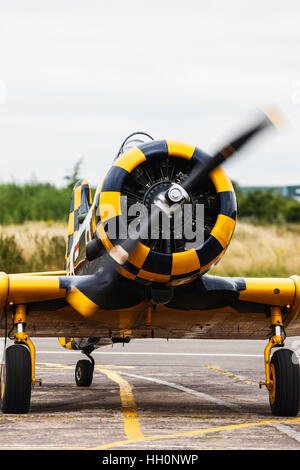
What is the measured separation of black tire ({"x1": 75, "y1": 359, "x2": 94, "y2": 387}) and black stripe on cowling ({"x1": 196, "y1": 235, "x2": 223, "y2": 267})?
14.3 ft

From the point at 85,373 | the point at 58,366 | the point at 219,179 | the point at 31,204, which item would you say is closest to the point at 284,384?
the point at 219,179

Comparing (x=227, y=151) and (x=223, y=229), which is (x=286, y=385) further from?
(x=227, y=151)

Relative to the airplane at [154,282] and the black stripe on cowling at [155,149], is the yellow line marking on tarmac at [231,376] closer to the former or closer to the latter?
the airplane at [154,282]

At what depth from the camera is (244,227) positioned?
1503 inches

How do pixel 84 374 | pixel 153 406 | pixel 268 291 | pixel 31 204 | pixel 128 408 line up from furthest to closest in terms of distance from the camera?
pixel 31 204, pixel 84 374, pixel 153 406, pixel 128 408, pixel 268 291

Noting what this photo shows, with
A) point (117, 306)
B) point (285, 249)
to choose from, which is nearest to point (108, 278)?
point (117, 306)

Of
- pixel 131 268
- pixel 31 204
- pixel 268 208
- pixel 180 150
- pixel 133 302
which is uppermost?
pixel 268 208

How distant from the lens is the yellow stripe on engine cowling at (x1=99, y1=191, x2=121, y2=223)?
315 inches

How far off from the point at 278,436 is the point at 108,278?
2.34 metres

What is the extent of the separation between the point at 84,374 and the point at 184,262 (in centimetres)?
442

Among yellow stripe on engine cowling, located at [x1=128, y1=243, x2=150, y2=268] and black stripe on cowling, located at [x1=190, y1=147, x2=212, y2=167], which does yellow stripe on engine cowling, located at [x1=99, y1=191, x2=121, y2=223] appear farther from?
black stripe on cowling, located at [x1=190, y1=147, x2=212, y2=167]

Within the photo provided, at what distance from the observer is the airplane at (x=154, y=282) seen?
7.97m

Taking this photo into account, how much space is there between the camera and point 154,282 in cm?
817
